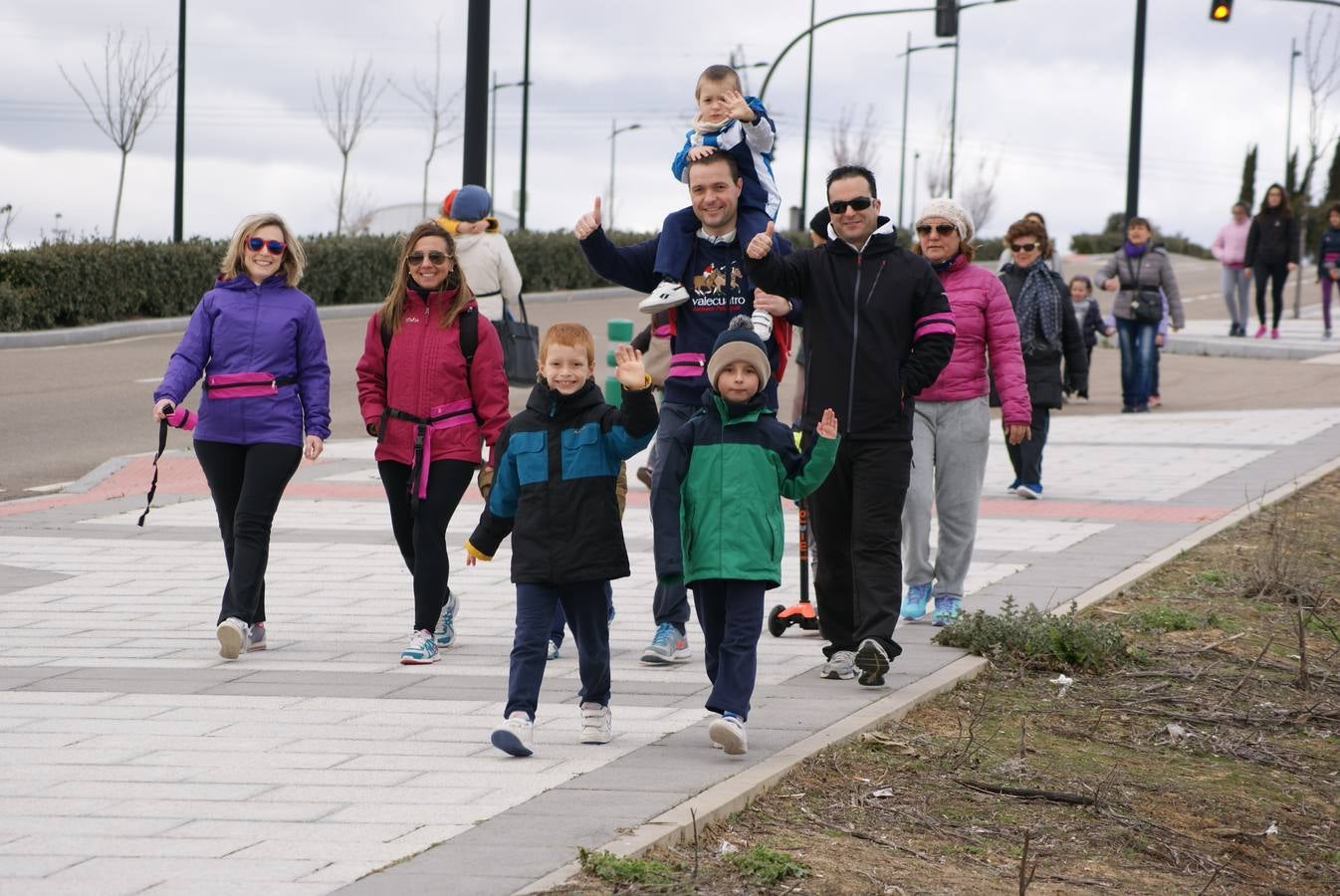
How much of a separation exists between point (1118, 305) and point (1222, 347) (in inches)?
414

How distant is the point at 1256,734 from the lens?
7215 mm

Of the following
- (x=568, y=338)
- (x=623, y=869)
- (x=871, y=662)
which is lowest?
(x=623, y=869)

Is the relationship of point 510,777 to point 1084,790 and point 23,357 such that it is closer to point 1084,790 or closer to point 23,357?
point 1084,790

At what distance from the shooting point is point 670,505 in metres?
6.23

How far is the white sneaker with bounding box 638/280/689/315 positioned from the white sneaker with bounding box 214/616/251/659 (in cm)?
200

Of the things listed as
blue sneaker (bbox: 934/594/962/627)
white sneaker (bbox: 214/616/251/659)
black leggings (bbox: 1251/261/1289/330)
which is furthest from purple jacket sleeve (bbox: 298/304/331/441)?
black leggings (bbox: 1251/261/1289/330)

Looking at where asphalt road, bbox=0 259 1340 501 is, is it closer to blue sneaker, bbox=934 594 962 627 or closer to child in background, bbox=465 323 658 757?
blue sneaker, bbox=934 594 962 627

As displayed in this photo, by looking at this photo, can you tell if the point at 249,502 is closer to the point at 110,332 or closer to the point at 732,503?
the point at 732,503

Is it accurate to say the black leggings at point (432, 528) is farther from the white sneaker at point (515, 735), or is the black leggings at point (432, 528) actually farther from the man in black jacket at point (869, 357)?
the white sneaker at point (515, 735)

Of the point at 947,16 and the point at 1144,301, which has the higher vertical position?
the point at 947,16

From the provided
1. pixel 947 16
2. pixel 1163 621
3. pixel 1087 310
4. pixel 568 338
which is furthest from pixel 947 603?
pixel 947 16

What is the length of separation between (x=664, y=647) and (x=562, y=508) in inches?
68.8

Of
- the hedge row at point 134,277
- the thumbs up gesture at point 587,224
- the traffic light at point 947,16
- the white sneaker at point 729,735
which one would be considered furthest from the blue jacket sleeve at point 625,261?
the traffic light at point 947,16

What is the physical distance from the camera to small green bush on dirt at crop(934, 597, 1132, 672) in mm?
7969
